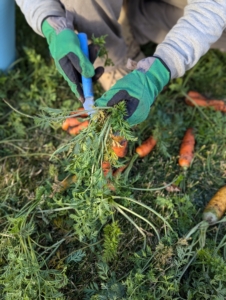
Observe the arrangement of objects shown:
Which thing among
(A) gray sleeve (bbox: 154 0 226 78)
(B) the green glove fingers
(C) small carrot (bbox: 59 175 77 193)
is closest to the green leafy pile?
(C) small carrot (bbox: 59 175 77 193)

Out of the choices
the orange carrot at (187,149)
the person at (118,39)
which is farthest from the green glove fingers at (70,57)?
the orange carrot at (187,149)

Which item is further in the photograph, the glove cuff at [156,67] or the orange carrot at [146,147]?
the orange carrot at [146,147]

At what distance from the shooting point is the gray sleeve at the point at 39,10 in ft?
6.06

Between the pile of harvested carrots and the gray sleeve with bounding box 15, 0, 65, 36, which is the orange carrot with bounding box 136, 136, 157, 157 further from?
the gray sleeve with bounding box 15, 0, 65, 36

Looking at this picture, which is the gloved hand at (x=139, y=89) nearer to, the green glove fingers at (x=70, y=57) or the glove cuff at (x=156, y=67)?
the glove cuff at (x=156, y=67)

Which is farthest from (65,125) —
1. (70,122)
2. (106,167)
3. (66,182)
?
(106,167)

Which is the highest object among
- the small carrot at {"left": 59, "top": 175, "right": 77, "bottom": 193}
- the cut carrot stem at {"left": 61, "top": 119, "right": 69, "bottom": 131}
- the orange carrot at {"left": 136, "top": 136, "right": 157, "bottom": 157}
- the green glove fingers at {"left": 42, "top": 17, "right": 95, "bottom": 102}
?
the green glove fingers at {"left": 42, "top": 17, "right": 95, "bottom": 102}

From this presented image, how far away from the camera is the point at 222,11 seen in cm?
171

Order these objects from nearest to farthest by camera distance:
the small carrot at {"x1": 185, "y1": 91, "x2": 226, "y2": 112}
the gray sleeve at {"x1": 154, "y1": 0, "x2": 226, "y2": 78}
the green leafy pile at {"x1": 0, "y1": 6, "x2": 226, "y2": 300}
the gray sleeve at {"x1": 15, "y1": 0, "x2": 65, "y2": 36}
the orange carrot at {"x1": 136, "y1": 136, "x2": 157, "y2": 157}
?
the green leafy pile at {"x1": 0, "y1": 6, "x2": 226, "y2": 300}
the gray sleeve at {"x1": 154, "y1": 0, "x2": 226, "y2": 78}
the gray sleeve at {"x1": 15, "y1": 0, "x2": 65, "y2": 36}
the orange carrot at {"x1": 136, "y1": 136, "x2": 157, "y2": 157}
the small carrot at {"x1": 185, "y1": 91, "x2": 226, "y2": 112}

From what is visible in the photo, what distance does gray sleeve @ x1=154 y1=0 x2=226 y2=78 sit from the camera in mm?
1709

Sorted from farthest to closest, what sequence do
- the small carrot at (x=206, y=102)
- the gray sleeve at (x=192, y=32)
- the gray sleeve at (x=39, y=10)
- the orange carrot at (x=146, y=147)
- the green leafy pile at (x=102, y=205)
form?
the small carrot at (x=206, y=102) < the orange carrot at (x=146, y=147) < the gray sleeve at (x=39, y=10) < the gray sleeve at (x=192, y=32) < the green leafy pile at (x=102, y=205)

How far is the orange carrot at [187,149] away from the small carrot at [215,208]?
21 centimetres

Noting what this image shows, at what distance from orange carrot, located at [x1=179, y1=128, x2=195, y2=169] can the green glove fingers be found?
59 cm

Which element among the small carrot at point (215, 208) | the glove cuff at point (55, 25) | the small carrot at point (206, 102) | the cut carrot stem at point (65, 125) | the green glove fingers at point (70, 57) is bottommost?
the small carrot at point (215, 208)
